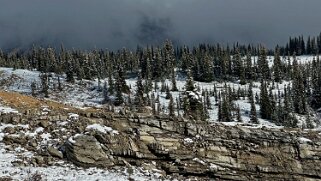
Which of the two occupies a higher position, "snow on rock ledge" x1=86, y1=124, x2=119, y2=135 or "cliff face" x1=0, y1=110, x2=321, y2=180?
"snow on rock ledge" x1=86, y1=124, x2=119, y2=135

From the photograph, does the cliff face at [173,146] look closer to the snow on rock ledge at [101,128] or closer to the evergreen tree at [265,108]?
the snow on rock ledge at [101,128]

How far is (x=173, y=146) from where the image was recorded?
48.8 metres

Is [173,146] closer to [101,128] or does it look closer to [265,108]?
[101,128]

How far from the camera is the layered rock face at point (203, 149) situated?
45312 mm

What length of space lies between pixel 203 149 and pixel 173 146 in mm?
3074

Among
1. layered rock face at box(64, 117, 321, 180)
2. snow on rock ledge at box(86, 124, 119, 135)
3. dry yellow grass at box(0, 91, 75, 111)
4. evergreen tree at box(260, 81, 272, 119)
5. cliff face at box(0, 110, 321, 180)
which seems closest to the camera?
cliff face at box(0, 110, 321, 180)

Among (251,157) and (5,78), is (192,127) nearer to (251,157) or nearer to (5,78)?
(251,157)

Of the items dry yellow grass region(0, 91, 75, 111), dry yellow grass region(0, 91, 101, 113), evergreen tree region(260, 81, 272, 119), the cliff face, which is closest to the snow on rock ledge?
the cliff face

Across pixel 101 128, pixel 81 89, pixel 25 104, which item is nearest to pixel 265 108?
pixel 81 89

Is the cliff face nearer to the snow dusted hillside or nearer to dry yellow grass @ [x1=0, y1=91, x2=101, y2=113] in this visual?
dry yellow grass @ [x1=0, y1=91, x2=101, y2=113]

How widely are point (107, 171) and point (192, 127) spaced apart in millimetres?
12251

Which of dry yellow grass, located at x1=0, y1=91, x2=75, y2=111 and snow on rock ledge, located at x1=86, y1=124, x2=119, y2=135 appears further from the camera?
dry yellow grass, located at x1=0, y1=91, x2=75, y2=111

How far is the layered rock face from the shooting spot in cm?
4531

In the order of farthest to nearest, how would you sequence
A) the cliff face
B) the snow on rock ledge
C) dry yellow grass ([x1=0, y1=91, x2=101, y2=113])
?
dry yellow grass ([x1=0, y1=91, x2=101, y2=113]), the snow on rock ledge, the cliff face
